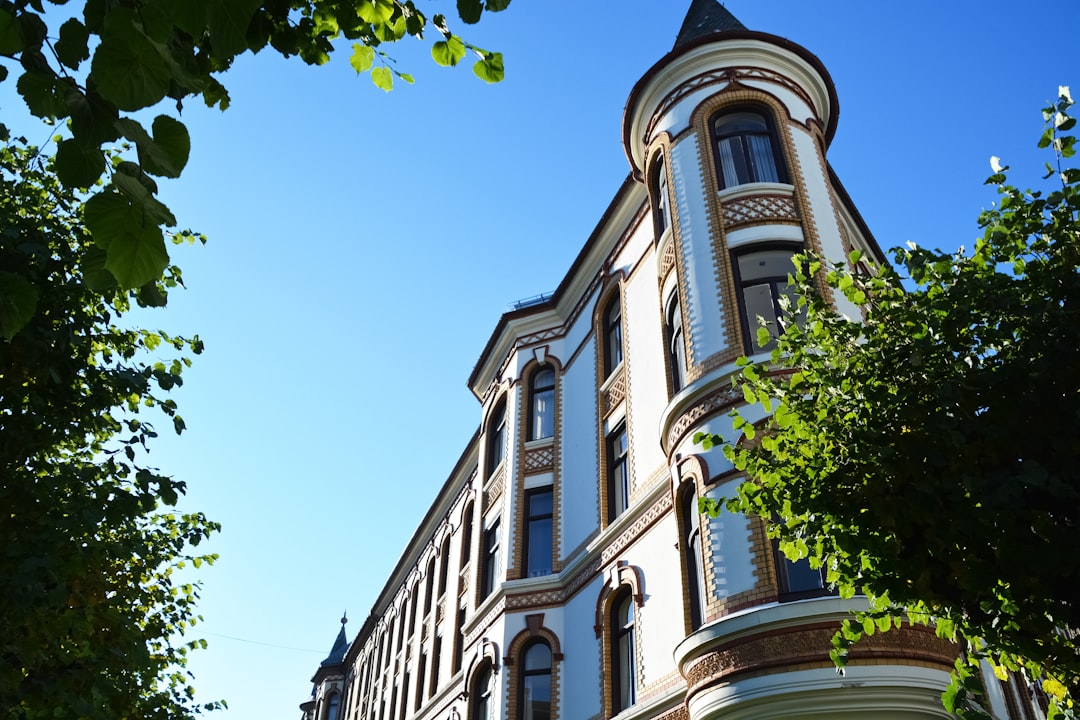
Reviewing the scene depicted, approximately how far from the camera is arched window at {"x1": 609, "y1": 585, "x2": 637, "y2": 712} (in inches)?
539

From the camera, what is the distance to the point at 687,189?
14.6 m

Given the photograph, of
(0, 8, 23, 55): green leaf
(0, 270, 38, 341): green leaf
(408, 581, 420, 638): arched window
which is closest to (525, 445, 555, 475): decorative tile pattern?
(408, 581, 420, 638): arched window

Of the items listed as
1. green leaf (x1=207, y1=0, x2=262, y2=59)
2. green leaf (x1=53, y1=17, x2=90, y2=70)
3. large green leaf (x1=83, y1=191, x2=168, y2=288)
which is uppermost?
green leaf (x1=53, y1=17, x2=90, y2=70)

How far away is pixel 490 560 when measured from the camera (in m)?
21.3

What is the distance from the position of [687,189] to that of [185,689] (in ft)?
38.2

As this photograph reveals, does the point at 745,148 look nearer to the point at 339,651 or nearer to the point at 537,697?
the point at 537,697

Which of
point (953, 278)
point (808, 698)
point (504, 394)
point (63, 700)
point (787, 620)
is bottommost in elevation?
point (63, 700)

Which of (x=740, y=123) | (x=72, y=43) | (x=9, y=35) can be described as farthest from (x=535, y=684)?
(x=9, y=35)

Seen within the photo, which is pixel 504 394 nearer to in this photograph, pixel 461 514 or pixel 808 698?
pixel 461 514

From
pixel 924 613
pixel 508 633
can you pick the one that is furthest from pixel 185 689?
pixel 924 613

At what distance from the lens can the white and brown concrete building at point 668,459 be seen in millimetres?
9773

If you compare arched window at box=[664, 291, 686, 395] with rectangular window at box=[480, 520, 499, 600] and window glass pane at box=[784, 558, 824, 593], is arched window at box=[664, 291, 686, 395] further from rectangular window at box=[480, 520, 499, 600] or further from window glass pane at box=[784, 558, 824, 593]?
rectangular window at box=[480, 520, 499, 600]

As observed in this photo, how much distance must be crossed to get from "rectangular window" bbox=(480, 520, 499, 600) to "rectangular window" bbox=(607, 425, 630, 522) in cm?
506

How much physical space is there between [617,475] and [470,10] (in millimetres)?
13872
